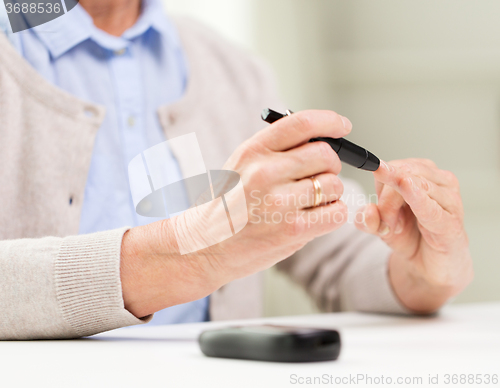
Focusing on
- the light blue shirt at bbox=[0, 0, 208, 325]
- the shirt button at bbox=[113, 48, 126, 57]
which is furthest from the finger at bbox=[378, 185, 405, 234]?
the shirt button at bbox=[113, 48, 126, 57]

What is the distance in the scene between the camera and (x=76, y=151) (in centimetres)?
53

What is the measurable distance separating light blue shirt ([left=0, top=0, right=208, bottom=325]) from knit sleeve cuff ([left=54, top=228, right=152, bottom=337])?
0.06 meters

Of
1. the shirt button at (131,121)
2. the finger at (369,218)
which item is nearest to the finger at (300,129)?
the finger at (369,218)

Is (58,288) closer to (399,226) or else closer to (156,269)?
(156,269)

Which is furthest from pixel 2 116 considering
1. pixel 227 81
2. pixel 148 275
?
pixel 227 81

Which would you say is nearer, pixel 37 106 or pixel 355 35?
pixel 37 106

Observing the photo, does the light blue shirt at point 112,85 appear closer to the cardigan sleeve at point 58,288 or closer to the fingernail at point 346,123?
the cardigan sleeve at point 58,288

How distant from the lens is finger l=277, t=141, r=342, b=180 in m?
0.39

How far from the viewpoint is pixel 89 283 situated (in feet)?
1.30

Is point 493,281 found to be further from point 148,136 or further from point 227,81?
point 148,136

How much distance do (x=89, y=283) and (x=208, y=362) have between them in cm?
→ 14

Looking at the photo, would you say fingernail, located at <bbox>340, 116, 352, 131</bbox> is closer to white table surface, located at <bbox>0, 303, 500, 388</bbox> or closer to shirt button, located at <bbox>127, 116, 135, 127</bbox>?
white table surface, located at <bbox>0, 303, 500, 388</bbox>

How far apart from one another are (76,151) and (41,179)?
0.06 m

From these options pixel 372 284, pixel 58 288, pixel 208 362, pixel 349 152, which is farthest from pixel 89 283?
pixel 372 284
